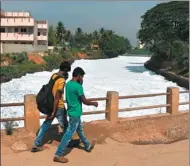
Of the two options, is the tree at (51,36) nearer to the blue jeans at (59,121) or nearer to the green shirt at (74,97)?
the blue jeans at (59,121)

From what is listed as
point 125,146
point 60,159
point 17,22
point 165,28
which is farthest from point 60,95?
point 17,22

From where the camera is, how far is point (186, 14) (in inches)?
1483

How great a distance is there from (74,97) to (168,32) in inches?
1300

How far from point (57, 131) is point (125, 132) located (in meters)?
1.61

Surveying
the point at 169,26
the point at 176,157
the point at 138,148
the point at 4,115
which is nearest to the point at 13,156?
the point at 138,148

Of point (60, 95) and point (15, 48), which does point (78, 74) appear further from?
point (15, 48)

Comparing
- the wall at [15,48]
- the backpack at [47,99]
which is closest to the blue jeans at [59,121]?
the backpack at [47,99]

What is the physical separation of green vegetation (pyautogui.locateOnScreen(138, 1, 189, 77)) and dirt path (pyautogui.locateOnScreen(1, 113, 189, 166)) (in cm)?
2620

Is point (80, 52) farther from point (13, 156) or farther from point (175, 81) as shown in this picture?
point (13, 156)

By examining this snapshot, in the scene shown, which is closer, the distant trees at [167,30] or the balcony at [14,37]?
the distant trees at [167,30]

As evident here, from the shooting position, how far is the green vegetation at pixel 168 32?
35.9 m

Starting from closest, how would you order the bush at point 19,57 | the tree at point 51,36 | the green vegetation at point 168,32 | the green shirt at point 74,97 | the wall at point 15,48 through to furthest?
the green shirt at point 74,97 → the green vegetation at point 168,32 → the bush at point 19,57 → the wall at point 15,48 → the tree at point 51,36

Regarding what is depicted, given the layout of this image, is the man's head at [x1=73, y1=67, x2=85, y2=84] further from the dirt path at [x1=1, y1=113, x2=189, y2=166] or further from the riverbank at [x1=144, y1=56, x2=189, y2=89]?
the riverbank at [x1=144, y1=56, x2=189, y2=89]

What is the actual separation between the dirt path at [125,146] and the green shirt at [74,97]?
0.82 m
